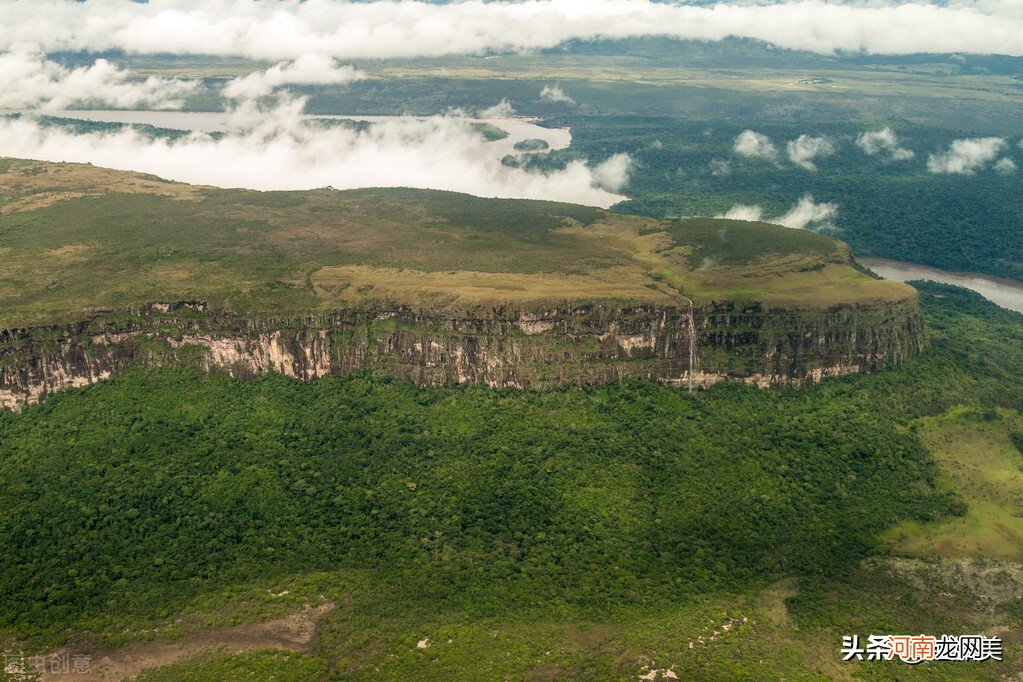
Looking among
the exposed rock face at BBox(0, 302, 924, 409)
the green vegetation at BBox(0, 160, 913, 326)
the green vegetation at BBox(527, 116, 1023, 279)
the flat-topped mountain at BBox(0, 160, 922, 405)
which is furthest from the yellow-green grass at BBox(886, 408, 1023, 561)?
the green vegetation at BBox(527, 116, 1023, 279)

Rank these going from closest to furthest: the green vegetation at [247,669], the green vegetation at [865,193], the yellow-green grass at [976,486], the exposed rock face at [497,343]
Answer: the green vegetation at [247,669] → the yellow-green grass at [976,486] → the exposed rock face at [497,343] → the green vegetation at [865,193]

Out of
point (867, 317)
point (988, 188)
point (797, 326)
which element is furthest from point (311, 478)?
point (988, 188)

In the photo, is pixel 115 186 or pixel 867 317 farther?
pixel 115 186

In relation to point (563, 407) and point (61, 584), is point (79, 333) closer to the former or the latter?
point (61, 584)

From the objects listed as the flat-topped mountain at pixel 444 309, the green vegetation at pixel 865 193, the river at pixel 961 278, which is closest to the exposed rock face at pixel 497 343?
the flat-topped mountain at pixel 444 309

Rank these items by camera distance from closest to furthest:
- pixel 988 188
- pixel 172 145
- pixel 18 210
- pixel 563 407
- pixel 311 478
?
pixel 311 478 → pixel 563 407 → pixel 18 210 → pixel 988 188 → pixel 172 145

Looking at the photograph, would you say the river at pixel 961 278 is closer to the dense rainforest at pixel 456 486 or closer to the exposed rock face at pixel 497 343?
the dense rainforest at pixel 456 486

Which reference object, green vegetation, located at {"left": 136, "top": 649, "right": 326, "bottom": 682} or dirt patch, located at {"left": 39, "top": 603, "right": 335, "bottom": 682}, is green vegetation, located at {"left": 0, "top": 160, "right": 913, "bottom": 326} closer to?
dirt patch, located at {"left": 39, "top": 603, "right": 335, "bottom": 682}
